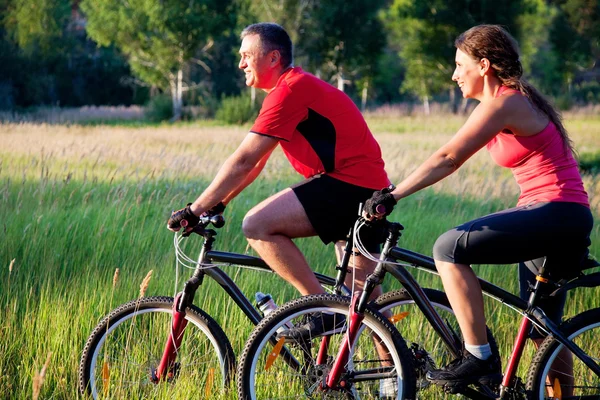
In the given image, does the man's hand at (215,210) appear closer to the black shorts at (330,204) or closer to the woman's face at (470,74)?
the black shorts at (330,204)

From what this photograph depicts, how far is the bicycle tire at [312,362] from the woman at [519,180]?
197mm

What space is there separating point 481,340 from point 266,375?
897 millimetres

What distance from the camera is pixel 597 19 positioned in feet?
150

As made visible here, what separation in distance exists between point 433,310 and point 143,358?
1390 mm

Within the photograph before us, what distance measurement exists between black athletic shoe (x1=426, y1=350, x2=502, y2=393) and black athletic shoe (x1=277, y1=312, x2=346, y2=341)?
0.42 meters

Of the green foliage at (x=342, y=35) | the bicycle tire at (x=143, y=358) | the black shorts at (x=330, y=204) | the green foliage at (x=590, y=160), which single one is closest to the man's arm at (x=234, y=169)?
the black shorts at (x=330, y=204)

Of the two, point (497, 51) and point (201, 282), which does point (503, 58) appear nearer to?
point (497, 51)

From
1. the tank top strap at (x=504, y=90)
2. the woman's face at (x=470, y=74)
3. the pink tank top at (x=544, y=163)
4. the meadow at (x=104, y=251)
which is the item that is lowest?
the meadow at (x=104, y=251)

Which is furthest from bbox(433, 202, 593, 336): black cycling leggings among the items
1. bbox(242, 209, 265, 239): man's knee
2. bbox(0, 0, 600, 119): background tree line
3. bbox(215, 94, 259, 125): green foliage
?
bbox(0, 0, 600, 119): background tree line

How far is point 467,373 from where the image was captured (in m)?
3.46

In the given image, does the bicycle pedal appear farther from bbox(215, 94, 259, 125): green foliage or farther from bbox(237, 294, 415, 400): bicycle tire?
bbox(215, 94, 259, 125): green foliage

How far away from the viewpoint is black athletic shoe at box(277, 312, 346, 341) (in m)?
3.60

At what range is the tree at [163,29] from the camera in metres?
43.1

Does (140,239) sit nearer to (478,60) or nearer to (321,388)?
(321,388)
